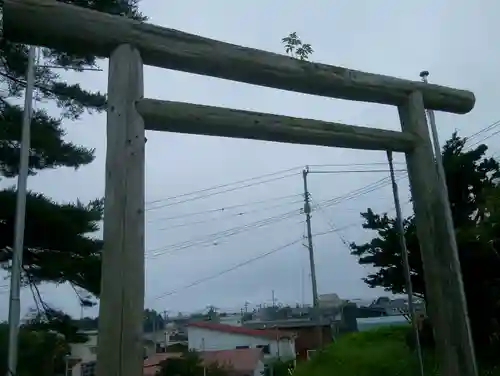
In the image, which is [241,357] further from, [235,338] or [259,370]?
[235,338]

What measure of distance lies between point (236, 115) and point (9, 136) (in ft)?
11.9

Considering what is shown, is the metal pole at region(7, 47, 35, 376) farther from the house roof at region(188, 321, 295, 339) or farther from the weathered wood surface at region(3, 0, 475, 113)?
the house roof at region(188, 321, 295, 339)

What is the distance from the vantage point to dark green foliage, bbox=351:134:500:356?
4.77 metres

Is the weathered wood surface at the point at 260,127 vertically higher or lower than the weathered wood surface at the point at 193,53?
lower

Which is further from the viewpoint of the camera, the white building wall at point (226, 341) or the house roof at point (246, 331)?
the house roof at point (246, 331)

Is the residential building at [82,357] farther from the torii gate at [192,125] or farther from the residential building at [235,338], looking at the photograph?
the residential building at [235,338]

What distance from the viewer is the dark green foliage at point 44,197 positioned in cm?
498

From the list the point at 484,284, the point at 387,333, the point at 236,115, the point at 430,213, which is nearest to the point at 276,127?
the point at 236,115

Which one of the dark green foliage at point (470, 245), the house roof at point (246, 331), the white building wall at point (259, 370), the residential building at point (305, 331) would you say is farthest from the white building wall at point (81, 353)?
the residential building at point (305, 331)

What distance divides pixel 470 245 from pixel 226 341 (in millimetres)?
10706

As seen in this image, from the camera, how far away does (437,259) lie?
227cm

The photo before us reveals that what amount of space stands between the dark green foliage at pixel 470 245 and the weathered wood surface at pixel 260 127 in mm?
2676

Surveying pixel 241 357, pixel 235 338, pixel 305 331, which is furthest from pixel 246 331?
pixel 241 357

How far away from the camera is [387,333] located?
877 cm
